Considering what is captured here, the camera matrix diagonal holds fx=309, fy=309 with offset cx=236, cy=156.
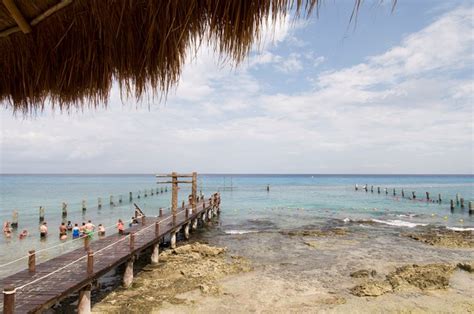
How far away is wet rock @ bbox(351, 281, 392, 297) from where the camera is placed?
1184cm

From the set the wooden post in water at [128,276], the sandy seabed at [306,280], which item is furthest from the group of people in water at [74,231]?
the wooden post in water at [128,276]

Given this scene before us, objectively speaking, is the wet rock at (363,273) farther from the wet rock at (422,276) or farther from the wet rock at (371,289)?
the wet rock at (371,289)

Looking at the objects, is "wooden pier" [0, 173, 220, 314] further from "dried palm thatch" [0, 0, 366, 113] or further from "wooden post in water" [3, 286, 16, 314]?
"dried palm thatch" [0, 0, 366, 113]

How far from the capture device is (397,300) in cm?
1137

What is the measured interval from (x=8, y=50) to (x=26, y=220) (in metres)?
36.3

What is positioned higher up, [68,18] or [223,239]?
[68,18]

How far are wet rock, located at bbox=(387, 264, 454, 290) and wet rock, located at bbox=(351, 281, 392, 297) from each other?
0.46 m

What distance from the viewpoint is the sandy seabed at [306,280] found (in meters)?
10.9

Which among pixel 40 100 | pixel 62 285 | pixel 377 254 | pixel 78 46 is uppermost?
pixel 78 46

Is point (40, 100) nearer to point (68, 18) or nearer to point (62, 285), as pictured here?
point (68, 18)

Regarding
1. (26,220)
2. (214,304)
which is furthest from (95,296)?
(26,220)

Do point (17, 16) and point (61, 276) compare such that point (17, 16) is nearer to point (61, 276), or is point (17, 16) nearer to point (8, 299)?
point (8, 299)

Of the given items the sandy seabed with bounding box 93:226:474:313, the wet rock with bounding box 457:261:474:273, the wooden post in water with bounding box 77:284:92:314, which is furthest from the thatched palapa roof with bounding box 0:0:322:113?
the wet rock with bounding box 457:261:474:273

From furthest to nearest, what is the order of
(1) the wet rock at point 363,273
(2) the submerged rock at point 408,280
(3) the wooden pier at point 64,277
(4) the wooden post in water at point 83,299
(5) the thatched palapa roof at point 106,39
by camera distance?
(1) the wet rock at point 363,273 < (2) the submerged rock at point 408,280 < (4) the wooden post in water at point 83,299 < (3) the wooden pier at point 64,277 < (5) the thatched palapa roof at point 106,39
